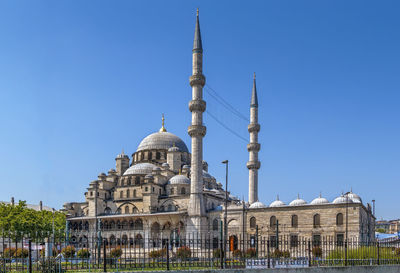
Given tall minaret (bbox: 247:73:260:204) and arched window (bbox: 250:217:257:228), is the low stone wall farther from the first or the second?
tall minaret (bbox: 247:73:260:204)

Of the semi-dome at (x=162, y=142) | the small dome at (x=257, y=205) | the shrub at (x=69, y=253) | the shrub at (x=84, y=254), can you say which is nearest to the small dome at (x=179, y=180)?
the semi-dome at (x=162, y=142)

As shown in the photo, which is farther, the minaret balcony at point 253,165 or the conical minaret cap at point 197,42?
the minaret balcony at point 253,165

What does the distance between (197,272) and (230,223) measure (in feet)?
87.1

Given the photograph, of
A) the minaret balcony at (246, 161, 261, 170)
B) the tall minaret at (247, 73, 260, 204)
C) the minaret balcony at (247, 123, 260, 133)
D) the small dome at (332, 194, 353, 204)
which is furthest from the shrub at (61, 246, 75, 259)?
the minaret balcony at (247, 123, 260, 133)

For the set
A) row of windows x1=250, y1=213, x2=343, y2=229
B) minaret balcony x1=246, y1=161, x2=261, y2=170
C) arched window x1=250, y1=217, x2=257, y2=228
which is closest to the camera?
row of windows x1=250, y1=213, x2=343, y2=229

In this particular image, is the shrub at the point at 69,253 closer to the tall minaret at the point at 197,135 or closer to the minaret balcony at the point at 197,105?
the tall minaret at the point at 197,135

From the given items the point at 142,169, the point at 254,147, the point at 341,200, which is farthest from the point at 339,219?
the point at 142,169

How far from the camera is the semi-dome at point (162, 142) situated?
52963 millimetres

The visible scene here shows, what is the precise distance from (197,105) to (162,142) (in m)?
16.6

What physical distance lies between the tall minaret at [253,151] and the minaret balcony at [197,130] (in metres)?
7.47

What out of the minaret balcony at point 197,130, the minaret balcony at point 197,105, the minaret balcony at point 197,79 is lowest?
the minaret balcony at point 197,130

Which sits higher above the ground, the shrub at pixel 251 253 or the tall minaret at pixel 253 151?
the tall minaret at pixel 253 151

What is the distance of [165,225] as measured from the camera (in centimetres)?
4175

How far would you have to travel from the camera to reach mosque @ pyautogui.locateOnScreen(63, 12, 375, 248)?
35.8 meters
